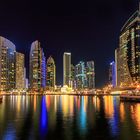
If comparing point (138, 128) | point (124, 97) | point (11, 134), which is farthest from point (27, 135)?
point (124, 97)

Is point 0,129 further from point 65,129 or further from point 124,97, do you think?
point 124,97

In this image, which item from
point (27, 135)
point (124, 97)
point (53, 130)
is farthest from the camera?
point (124, 97)

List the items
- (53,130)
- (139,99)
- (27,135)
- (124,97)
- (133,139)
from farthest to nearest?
(124,97)
(139,99)
(53,130)
(27,135)
(133,139)

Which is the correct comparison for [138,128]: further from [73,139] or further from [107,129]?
[73,139]

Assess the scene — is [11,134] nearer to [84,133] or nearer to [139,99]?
[84,133]

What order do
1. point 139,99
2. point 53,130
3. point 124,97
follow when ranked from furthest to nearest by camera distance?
point 124,97 < point 139,99 < point 53,130

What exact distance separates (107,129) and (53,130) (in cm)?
626

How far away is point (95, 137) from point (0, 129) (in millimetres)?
11547

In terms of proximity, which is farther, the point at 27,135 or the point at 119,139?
the point at 27,135

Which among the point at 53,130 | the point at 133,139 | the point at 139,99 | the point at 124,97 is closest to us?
the point at 133,139

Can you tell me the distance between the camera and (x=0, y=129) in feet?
114

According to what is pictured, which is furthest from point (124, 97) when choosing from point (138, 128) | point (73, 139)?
point (73, 139)

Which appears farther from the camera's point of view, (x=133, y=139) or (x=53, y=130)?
(x=53, y=130)

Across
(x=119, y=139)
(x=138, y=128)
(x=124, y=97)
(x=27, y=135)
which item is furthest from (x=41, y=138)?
(x=124, y=97)
